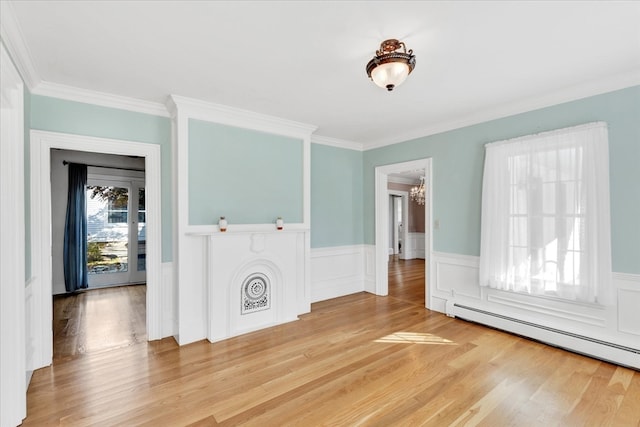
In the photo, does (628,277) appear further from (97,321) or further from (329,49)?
→ (97,321)

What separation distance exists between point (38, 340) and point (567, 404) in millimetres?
4486

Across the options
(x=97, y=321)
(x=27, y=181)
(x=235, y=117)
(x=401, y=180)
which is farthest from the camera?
(x=401, y=180)

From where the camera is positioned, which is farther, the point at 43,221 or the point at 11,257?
the point at 43,221

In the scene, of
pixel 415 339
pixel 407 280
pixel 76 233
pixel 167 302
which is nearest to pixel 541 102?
pixel 415 339

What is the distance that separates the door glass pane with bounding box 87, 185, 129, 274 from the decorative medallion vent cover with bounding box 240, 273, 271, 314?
3.93 metres

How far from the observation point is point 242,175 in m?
3.73

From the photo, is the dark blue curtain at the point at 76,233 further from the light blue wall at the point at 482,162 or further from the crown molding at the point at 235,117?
the light blue wall at the point at 482,162

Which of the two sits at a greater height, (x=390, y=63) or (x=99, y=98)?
(x=99, y=98)

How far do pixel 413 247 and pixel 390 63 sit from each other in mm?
8246

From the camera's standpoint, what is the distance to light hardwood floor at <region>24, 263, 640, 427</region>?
6.75ft

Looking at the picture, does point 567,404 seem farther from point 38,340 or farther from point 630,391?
point 38,340

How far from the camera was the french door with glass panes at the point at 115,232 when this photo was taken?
19.0 ft

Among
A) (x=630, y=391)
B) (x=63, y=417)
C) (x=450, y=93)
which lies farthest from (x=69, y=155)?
(x=630, y=391)

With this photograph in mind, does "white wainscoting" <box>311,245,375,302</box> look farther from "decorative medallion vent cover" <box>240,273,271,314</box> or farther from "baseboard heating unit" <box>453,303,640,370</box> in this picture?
"baseboard heating unit" <box>453,303,640,370</box>
